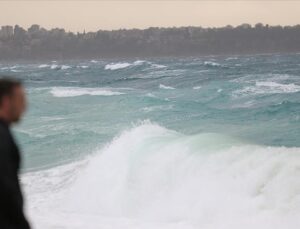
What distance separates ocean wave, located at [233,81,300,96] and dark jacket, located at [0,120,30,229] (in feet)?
80.0

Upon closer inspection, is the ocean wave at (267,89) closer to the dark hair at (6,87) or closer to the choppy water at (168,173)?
the choppy water at (168,173)

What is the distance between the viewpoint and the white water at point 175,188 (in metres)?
8.09

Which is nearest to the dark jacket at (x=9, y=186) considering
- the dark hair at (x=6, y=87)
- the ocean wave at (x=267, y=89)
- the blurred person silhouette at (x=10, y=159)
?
the blurred person silhouette at (x=10, y=159)

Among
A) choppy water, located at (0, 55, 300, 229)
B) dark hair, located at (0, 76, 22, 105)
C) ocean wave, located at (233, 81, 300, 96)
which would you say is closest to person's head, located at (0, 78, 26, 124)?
dark hair, located at (0, 76, 22, 105)

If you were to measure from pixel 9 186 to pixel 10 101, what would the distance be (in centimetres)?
38

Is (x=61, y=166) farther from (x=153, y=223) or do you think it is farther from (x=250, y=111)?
(x=250, y=111)

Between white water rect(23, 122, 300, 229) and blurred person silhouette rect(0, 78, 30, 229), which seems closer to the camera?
blurred person silhouette rect(0, 78, 30, 229)

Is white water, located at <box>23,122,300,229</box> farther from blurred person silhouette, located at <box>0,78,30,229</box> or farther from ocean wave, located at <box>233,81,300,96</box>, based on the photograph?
ocean wave, located at <box>233,81,300,96</box>

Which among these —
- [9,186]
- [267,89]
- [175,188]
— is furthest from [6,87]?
[267,89]

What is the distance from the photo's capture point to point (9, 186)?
285 cm

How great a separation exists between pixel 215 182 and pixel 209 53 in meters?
117

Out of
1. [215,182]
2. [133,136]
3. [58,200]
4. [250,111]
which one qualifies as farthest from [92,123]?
[215,182]

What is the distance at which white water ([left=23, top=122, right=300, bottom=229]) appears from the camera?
26.5 feet

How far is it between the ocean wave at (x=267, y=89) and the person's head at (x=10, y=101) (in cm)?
2436
